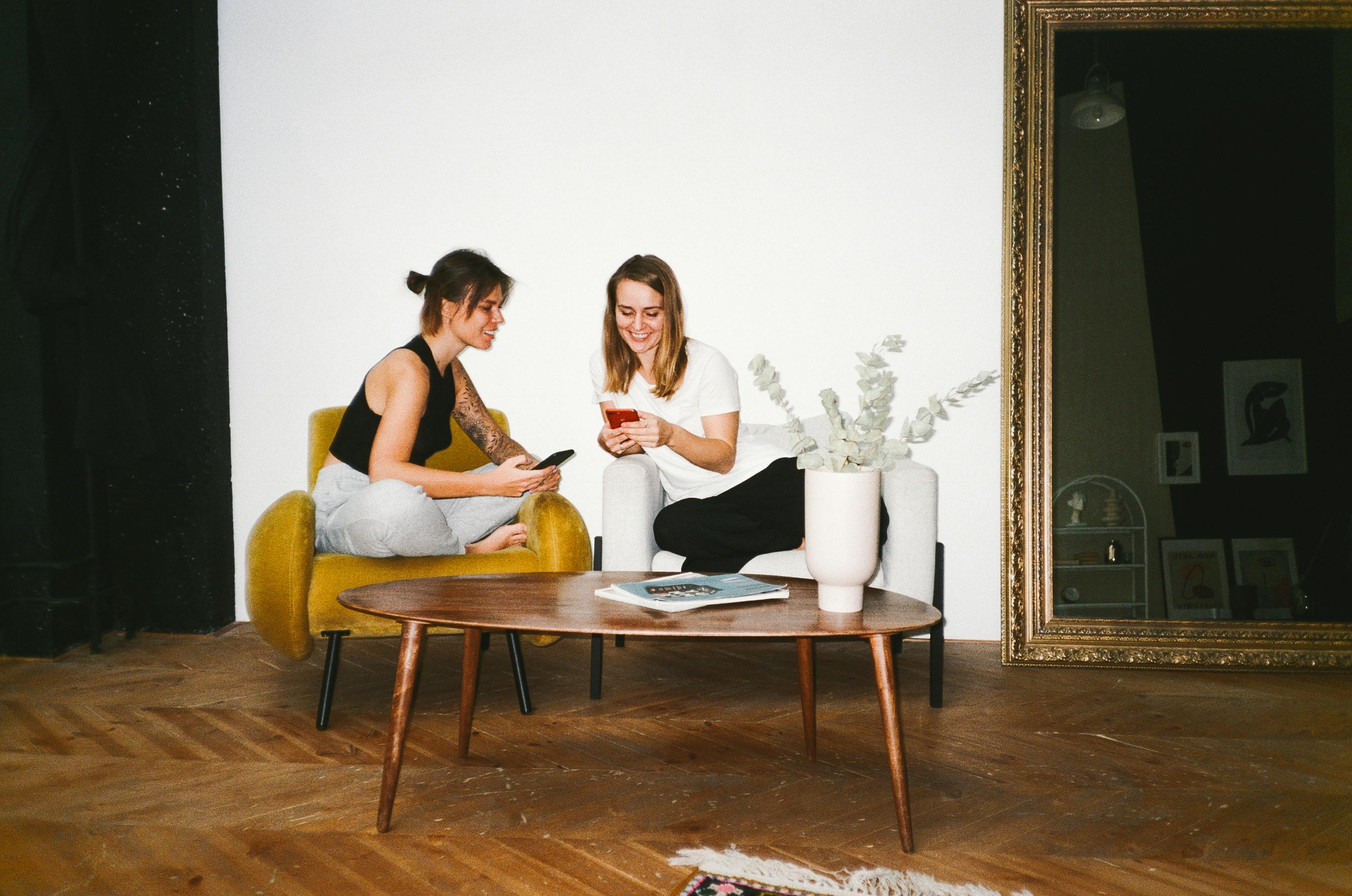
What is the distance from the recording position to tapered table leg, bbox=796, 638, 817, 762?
1.91 metres

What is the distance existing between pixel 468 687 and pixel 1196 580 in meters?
2.25

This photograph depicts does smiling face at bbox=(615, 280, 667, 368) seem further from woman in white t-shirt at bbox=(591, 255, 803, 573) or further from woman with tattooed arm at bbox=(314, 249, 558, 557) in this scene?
woman with tattooed arm at bbox=(314, 249, 558, 557)

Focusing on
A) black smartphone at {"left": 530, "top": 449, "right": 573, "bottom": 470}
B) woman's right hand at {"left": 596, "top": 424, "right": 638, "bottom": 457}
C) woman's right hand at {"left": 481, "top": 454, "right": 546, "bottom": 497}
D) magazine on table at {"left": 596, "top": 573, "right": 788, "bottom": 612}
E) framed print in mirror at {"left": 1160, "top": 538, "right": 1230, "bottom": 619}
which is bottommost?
framed print in mirror at {"left": 1160, "top": 538, "right": 1230, "bottom": 619}

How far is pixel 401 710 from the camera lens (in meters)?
1.53

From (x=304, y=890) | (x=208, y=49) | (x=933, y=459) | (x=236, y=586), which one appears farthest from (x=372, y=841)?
(x=208, y=49)

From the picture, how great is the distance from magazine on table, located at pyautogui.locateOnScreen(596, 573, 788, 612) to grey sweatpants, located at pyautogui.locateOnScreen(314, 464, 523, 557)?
0.63 meters

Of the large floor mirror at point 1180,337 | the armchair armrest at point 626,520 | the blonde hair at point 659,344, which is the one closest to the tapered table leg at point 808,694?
the armchair armrest at point 626,520

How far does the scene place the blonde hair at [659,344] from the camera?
2.69 meters

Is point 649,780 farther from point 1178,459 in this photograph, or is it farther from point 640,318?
point 1178,459

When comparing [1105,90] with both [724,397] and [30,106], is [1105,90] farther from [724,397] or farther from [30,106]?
[30,106]

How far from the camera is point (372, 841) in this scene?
5.10 feet

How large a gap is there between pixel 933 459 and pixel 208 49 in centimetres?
295

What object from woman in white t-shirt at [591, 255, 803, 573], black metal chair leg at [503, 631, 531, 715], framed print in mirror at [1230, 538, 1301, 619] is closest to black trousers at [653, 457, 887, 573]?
woman in white t-shirt at [591, 255, 803, 573]

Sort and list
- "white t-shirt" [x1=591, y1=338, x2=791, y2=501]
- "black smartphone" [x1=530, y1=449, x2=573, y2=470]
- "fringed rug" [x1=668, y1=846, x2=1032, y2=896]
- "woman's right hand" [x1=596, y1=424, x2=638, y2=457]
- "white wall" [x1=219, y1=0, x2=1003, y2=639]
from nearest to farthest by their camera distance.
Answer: "fringed rug" [x1=668, y1=846, x2=1032, y2=896]
"woman's right hand" [x1=596, y1=424, x2=638, y2=457]
"black smartphone" [x1=530, y1=449, x2=573, y2=470]
"white t-shirt" [x1=591, y1=338, x2=791, y2=501]
"white wall" [x1=219, y1=0, x2=1003, y2=639]
